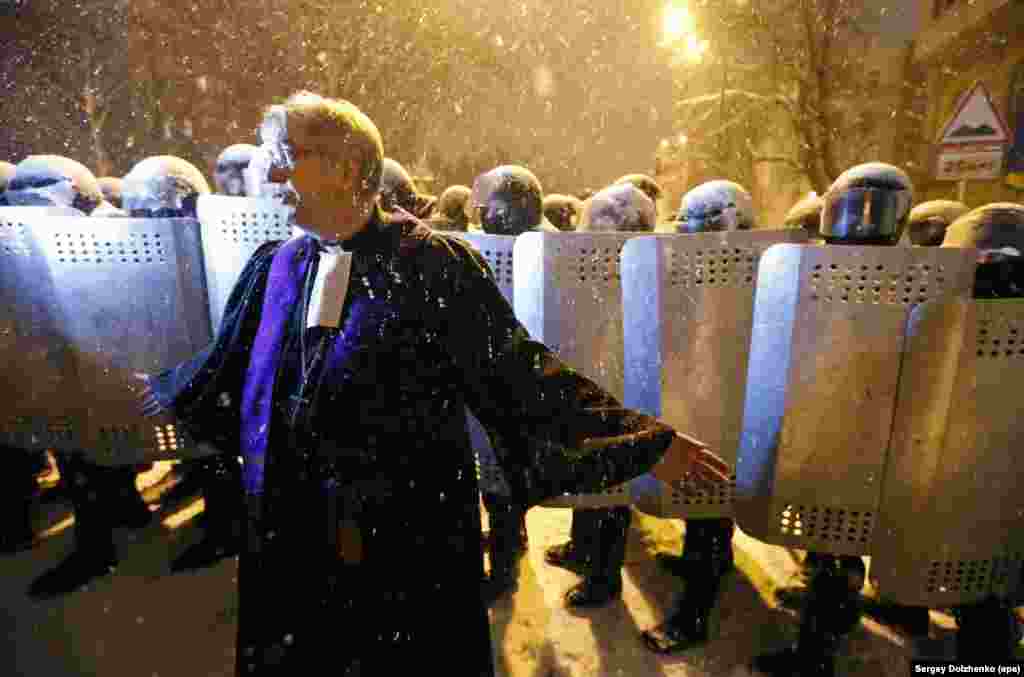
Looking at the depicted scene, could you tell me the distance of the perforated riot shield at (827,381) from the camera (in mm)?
2172

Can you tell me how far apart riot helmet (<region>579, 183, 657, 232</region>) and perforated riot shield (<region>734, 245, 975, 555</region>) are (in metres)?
1.00

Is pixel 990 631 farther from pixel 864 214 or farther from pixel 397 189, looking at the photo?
pixel 397 189

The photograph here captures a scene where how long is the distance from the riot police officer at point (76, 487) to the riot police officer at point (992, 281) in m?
4.91

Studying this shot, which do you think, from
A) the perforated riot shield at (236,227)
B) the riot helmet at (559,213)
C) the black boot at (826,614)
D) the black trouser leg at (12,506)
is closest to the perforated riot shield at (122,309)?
the perforated riot shield at (236,227)

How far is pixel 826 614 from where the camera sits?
A: 2.59m

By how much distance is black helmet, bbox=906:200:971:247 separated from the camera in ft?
11.7

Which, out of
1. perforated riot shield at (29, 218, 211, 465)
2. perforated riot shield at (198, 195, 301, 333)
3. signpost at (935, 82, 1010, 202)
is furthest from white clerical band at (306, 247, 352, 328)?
signpost at (935, 82, 1010, 202)

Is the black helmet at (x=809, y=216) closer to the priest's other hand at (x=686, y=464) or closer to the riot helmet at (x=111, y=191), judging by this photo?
the priest's other hand at (x=686, y=464)

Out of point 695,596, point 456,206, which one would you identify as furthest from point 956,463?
point 456,206

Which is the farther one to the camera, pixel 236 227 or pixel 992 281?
pixel 236 227

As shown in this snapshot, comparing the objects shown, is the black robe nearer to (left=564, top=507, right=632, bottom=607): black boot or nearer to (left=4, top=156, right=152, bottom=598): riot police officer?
(left=564, top=507, right=632, bottom=607): black boot

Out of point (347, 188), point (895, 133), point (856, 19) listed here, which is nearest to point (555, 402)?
point (347, 188)

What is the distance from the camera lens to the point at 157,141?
46.3 feet

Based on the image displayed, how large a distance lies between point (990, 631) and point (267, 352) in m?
3.54
